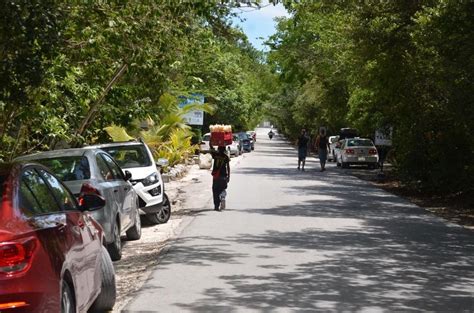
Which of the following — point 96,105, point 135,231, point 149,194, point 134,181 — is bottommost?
point 135,231

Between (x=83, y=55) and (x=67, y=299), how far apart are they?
366 inches

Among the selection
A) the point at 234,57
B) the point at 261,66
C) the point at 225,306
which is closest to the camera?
the point at 225,306

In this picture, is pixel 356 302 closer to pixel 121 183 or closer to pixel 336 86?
pixel 121 183

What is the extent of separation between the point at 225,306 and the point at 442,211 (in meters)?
11.4

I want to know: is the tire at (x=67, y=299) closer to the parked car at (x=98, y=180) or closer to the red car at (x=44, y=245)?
the red car at (x=44, y=245)

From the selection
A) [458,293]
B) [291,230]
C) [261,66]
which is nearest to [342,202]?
[291,230]

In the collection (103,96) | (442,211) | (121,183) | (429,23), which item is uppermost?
(429,23)

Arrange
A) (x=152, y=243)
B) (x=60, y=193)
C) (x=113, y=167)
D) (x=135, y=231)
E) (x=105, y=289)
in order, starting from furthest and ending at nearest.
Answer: (x=135, y=231)
(x=152, y=243)
(x=113, y=167)
(x=105, y=289)
(x=60, y=193)

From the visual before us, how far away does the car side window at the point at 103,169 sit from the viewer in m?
10.8

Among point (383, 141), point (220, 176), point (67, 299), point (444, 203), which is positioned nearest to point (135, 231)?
point (220, 176)

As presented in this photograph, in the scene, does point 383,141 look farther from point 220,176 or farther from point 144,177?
point 144,177

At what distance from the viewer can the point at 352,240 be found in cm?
1197

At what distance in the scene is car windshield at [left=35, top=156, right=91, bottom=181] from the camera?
10.2 metres

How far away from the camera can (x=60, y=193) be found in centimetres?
632
